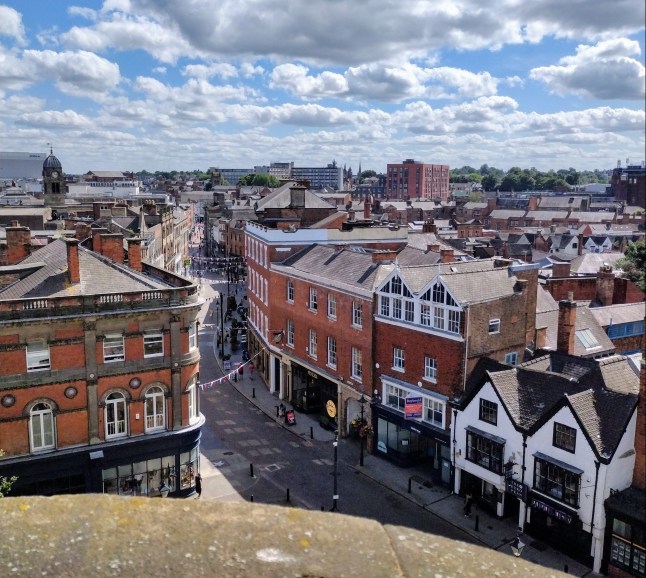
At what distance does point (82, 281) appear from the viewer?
29.3 meters

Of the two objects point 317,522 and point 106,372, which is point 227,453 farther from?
point 317,522

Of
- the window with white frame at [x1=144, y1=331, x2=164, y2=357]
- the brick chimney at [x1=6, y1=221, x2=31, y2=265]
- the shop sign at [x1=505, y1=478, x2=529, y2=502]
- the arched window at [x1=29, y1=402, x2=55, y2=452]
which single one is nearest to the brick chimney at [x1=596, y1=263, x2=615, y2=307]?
the shop sign at [x1=505, y1=478, x2=529, y2=502]

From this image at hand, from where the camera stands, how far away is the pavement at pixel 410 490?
25734 millimetres

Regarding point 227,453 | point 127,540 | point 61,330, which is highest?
point 127,540

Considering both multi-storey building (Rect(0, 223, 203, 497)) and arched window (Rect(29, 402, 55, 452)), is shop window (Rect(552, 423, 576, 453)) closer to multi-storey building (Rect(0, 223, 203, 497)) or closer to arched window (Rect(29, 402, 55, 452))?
multi-storey building (Rect(0, 223, 203, 497))

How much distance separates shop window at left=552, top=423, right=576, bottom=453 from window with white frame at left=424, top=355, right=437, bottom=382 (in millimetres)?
7408

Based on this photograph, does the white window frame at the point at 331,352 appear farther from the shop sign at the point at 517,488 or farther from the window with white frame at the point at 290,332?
the shop sign at the point at 517,488

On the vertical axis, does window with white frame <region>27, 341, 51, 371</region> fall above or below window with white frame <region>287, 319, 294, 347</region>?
above

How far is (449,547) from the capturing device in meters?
4.48

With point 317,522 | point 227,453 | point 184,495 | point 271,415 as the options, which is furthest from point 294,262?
point 317,522

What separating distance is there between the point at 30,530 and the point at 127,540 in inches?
30.9

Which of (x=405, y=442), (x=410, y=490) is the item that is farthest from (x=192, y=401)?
(x=405, y=442)

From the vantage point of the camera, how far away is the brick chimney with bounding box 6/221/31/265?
124ft

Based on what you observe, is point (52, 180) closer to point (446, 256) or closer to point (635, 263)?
point (446, 256)
